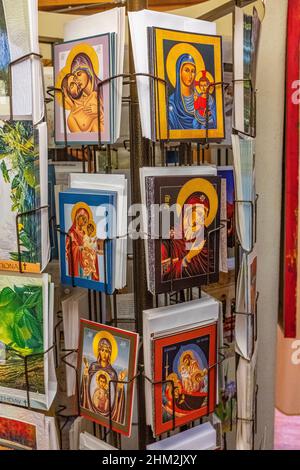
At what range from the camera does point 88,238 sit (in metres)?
1.04

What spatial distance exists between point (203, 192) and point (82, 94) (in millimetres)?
344

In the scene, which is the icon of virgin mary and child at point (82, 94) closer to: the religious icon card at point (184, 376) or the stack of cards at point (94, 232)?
the stack of cards at point (94, 232)

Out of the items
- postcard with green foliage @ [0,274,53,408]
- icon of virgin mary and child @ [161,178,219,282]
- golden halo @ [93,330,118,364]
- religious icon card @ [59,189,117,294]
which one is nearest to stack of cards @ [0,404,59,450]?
postcard with green foliage @ [0,274,53,408]

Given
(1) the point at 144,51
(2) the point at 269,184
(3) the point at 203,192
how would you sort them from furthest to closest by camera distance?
(2) the point at 269,184, (3) the point at 203,192, (1) the point at 144,51

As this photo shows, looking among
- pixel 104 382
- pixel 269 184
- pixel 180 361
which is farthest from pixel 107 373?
pixel 269 184

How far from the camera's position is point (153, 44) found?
3.07 feet

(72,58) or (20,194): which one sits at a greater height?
(72,58)

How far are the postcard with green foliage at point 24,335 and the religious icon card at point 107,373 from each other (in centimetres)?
10

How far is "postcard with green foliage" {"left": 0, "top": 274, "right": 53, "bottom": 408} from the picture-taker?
101 cm

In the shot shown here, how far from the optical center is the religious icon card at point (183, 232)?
99 centimetres

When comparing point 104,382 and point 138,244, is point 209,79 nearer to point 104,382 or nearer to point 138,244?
point 138,244

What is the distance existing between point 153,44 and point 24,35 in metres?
0.26

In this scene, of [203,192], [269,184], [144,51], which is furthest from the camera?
[269,184]

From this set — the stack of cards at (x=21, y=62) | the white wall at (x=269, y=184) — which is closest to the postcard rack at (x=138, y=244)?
the stack of cards at (x=21, y=62)
